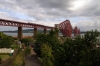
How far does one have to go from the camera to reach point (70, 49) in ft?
46.8

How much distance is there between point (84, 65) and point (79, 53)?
4.10 ft

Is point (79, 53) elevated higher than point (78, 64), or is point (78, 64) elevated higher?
point (79, 53)

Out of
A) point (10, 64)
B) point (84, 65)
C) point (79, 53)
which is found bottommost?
point (10, 64)

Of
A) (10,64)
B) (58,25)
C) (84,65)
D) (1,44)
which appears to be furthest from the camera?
(58,25)

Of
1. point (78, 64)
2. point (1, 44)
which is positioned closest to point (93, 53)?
point (78, 64)

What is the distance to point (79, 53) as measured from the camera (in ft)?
43.0

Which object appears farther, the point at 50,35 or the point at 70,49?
the point at 50,35

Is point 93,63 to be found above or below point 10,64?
above

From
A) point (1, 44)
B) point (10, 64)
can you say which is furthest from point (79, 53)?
point (1, 44)

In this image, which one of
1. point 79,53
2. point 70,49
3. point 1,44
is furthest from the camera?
point 1,44

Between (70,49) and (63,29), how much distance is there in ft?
350

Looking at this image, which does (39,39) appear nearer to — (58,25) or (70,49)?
(70,49)

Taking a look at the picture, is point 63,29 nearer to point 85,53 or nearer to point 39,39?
point 39,39

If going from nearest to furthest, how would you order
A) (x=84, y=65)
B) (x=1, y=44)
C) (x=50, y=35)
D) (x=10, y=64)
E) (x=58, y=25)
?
(x=84, y=65) → (x=10, y=64) → (x=50, y=35) → (x=1, y=44) → (x=58, y=25)
